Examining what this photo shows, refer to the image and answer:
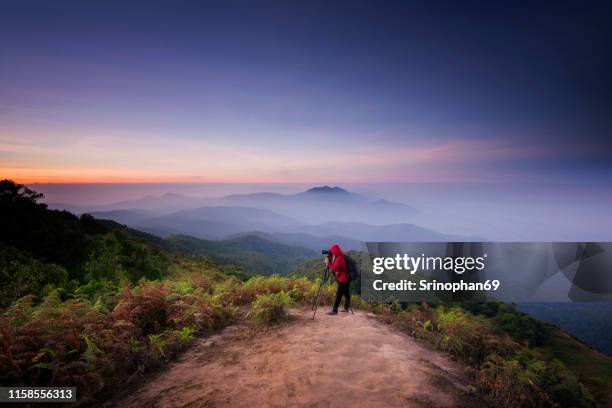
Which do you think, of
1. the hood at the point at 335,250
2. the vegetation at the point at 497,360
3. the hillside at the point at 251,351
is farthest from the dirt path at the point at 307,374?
the hood at the point at 335,250

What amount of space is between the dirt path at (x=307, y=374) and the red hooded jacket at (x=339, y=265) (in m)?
1.96

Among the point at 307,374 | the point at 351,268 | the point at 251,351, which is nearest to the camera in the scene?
the point at 307,374

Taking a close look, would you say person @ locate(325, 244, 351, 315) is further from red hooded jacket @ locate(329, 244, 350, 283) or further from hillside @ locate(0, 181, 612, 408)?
hillside @ locate(0, 181, 612, 408)

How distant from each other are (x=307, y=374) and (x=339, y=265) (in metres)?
4.48

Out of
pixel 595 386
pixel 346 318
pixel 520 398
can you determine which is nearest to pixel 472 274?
pixel 346 318

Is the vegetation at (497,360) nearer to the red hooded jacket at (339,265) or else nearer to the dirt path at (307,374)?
the dirt path at (307,374)

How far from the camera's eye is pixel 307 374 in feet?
19.9

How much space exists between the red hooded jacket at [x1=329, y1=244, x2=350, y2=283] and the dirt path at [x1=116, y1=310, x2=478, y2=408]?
6.42 feet

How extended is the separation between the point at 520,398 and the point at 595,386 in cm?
5143

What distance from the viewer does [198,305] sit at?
960cm

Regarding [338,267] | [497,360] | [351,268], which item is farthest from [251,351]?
[497,360]

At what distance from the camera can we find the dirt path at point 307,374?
532 cm

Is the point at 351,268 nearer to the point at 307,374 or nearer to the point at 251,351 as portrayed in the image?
the point at 251,351

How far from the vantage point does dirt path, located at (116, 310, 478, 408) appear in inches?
209
